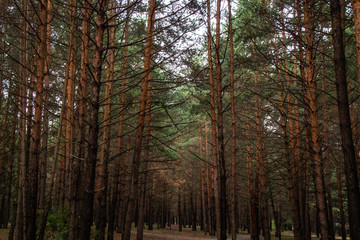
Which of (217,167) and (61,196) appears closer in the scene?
(217,167)

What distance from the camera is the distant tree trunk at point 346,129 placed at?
4870 mm

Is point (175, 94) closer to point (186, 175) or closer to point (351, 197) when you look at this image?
point (351, 197)

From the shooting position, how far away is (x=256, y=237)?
51.9 feet

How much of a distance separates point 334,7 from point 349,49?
28.1 feet

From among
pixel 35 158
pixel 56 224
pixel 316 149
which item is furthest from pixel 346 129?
pixel 56 224

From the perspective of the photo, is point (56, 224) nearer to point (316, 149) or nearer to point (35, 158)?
point (35, 158)

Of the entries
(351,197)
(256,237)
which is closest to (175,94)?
(256,237)

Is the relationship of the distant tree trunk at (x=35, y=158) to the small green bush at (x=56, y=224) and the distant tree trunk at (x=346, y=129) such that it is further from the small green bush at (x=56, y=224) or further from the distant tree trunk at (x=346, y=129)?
the distant tree trunk at (x=346, y=129)

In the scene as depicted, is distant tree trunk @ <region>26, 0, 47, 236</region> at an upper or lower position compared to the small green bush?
upper

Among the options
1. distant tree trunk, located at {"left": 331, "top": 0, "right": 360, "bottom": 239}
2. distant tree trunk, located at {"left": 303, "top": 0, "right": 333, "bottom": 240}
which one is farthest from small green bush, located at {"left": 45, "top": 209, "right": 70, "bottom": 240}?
distant tree trunk, located at {"left": 331, "top": 0, "right": 360, "bottom": 239}

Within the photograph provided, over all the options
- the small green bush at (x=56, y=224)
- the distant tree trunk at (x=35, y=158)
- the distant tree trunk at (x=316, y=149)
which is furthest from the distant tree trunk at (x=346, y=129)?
the small green bush at (x=56, y=224)

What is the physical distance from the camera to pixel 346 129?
5.21 metres

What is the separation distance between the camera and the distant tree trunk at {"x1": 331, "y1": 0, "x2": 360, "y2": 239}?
487cm

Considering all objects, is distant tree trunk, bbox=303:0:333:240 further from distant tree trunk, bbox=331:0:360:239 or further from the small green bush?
the small green bush
